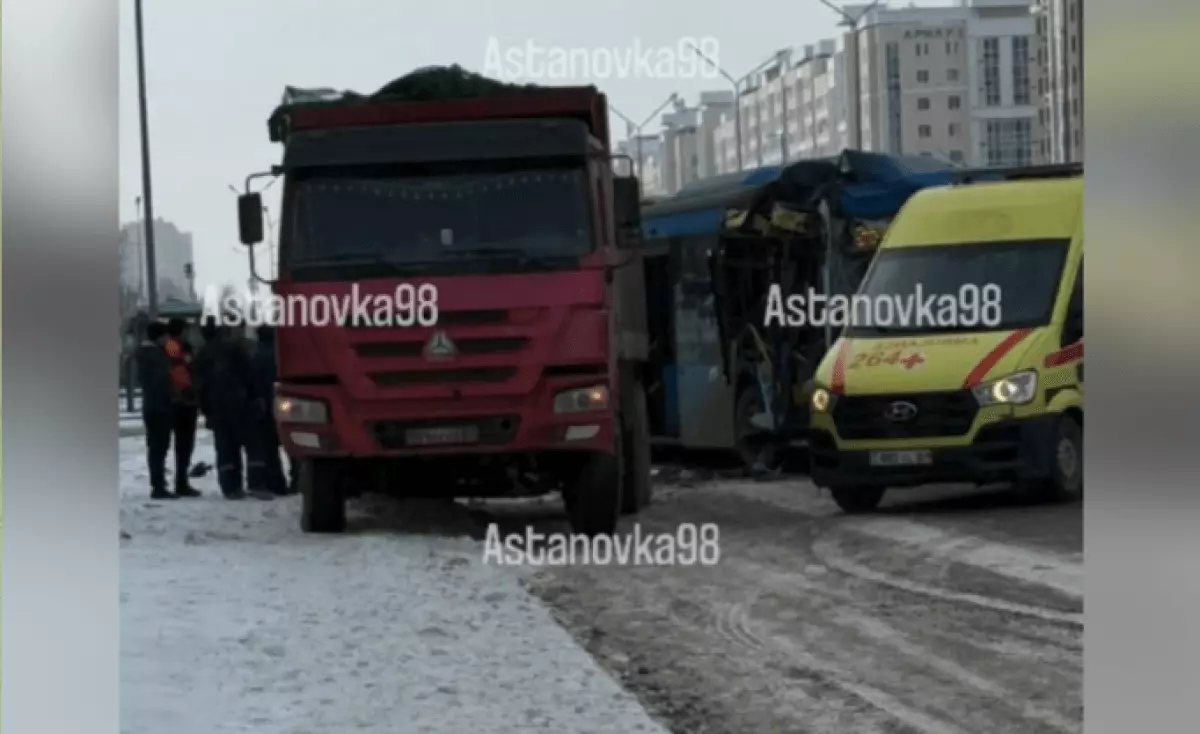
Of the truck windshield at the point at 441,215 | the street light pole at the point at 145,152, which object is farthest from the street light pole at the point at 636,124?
the street light pole at the point at 145,152

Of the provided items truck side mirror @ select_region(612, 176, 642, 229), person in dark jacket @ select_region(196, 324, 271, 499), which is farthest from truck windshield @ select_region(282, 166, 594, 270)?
person in dark jacket @ select_region(196, 324, 271, 499)

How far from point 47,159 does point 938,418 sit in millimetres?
1569

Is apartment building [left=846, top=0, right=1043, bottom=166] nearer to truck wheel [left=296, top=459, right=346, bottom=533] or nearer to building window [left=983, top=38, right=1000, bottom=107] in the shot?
building window [left=983, top=38, right=1000, bottom=107]

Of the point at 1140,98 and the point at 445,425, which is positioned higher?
the point at 1140,98

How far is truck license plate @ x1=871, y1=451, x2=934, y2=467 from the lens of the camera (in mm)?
5176

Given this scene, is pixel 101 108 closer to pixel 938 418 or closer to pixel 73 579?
pixel 73 579

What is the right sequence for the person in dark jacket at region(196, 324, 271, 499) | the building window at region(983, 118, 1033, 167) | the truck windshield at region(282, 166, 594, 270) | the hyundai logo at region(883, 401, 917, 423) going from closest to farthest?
the building window at region(983, 118, 1033, 167), the person in dark jacket at region(196, 324, 271, 499), the hyundai logo at region(883, 401, 917, 423), the truck windshield at region(282, 166, 594, 270)

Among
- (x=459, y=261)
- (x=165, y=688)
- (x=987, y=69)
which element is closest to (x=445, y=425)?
(x=459, y=261)

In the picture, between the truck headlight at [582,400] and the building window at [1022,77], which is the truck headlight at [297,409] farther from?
the building window at [1022,77]

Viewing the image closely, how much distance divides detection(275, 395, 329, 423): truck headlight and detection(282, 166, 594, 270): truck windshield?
0.25 metres

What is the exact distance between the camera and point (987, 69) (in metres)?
4.98

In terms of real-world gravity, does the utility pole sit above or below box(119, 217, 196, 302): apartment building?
above

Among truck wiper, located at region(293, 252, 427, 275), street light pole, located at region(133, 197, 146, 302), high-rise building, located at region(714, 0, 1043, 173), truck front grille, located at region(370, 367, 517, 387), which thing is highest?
high-rise building, located at region(714, 0, 1043, 173)

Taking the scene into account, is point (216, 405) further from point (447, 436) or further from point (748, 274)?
point (748, 274)
